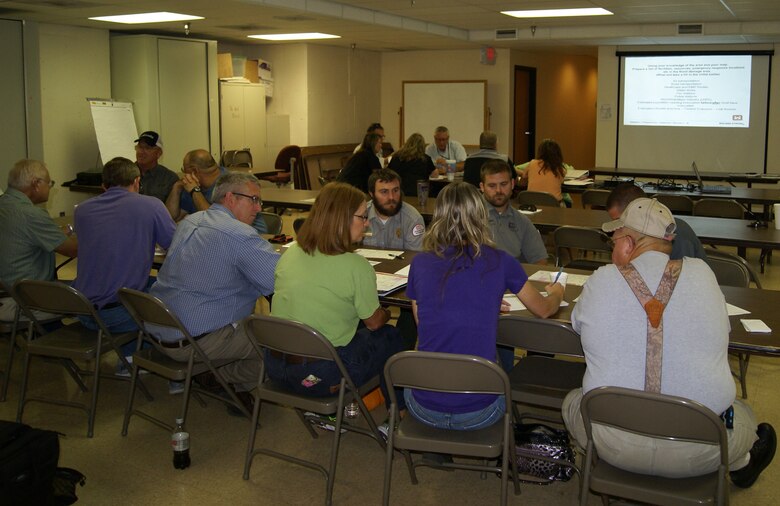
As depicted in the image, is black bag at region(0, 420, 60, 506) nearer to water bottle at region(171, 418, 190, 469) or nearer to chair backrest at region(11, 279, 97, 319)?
water bottle at region(171, 418, 190, 469)

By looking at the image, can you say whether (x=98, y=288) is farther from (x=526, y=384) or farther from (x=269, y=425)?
(x=526, y=384)

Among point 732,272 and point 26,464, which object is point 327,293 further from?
point 732,272

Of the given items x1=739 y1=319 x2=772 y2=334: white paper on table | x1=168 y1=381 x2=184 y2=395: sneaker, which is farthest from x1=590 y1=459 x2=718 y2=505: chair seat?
x1=168 y1=381 x2=184 y2=395: sneaker

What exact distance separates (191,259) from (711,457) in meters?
2.25

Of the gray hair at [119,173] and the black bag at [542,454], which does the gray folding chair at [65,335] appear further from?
the black bag at [542,454]

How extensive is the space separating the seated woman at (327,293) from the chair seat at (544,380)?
24.1 inches

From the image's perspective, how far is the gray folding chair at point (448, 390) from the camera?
2.60 m

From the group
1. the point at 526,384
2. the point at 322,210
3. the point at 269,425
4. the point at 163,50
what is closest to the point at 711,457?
the point at 526,384

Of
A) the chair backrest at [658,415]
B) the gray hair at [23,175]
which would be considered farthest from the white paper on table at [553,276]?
the gray hair at [23,175]

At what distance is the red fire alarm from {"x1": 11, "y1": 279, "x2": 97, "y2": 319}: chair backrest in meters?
9.87

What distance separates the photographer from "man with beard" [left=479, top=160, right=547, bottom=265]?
177 inches

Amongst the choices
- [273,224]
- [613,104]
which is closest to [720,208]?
[273,224]

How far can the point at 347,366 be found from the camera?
3215 mm

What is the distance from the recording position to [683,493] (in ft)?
7.71
